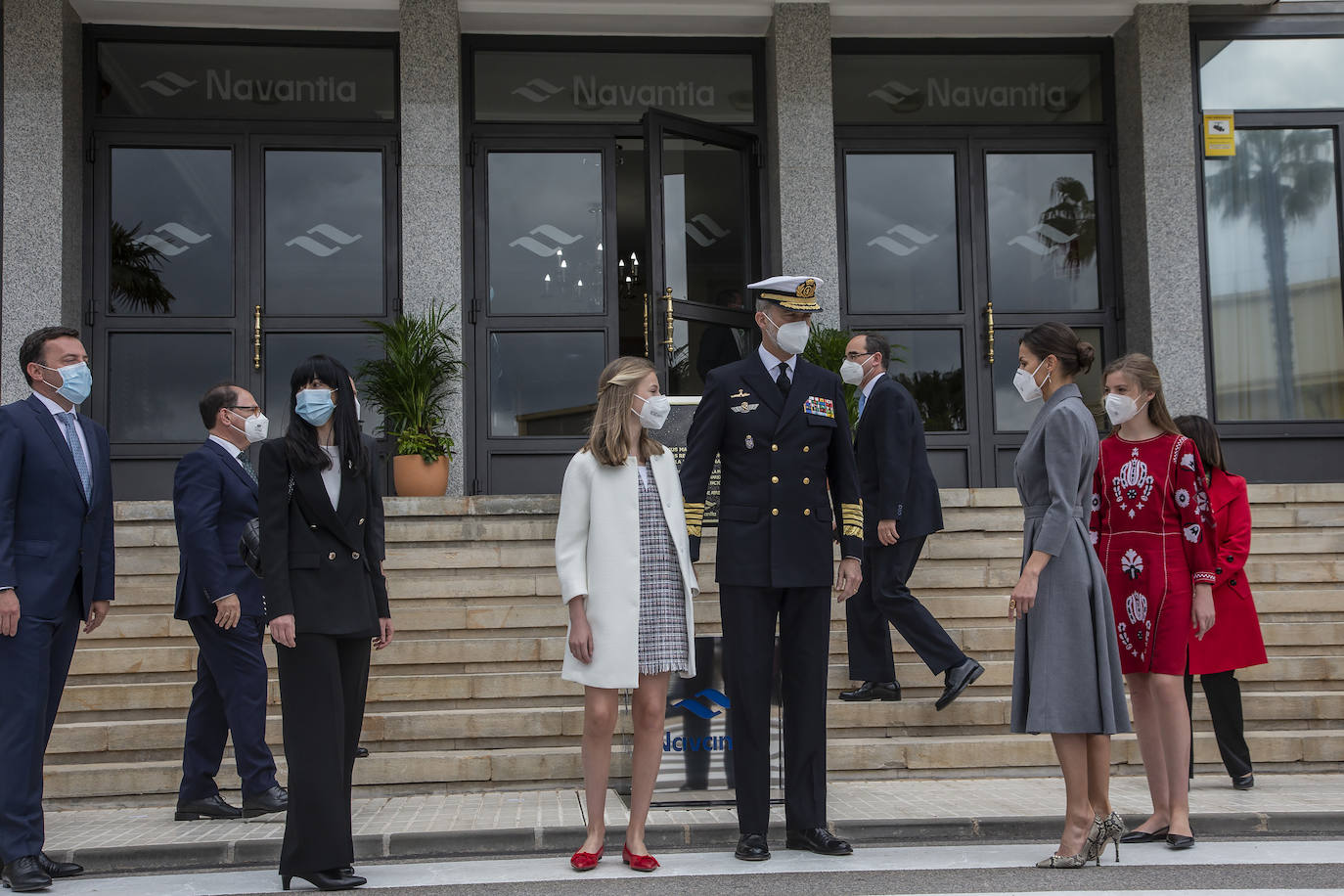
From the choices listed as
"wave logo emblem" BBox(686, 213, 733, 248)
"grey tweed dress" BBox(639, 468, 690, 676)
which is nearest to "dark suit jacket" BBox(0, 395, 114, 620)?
"grey tweed dress" BBox(639, 468, 690, 676)

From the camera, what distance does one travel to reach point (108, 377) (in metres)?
11.7

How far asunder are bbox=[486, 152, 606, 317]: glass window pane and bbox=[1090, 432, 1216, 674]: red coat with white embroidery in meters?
7.33

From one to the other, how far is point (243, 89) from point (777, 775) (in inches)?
342

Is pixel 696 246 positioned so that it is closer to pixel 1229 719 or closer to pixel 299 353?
pixel 299 353

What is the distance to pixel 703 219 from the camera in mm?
12305

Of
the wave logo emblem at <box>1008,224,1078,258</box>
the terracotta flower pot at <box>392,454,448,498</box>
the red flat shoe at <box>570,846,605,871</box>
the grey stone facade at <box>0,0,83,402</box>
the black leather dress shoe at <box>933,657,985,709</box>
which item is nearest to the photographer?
the red flat shoe at <box>570,846,605,871</box>

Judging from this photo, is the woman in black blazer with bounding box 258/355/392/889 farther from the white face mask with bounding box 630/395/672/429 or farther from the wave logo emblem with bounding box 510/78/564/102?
the wave logo emblem with bounding box 510/78/564/102

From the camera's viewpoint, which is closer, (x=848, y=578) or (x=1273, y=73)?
(x=848, y=578)

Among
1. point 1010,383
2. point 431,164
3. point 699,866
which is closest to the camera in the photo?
point 699,866

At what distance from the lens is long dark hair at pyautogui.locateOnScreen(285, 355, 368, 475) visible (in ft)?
16.4

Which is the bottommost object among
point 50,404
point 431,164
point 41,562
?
point 41,562

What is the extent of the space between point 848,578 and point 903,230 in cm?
778

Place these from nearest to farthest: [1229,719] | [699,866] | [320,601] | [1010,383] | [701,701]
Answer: [320,601] → [699,866] → [701,701] → [1229,719] → [1010,383]

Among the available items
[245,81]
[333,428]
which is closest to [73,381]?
[333,428]
